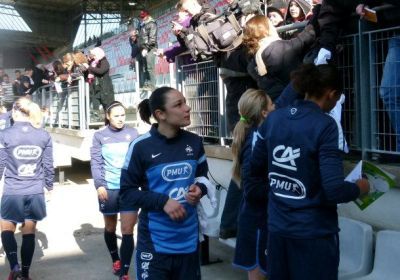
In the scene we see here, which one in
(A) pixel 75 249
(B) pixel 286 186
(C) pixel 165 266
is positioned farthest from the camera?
(A) pixel 75 249

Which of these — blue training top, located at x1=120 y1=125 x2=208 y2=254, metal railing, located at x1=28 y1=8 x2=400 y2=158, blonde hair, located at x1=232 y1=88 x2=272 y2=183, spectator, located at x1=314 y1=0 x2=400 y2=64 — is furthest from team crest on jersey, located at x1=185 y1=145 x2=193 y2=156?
metal railing, located at x1=28 y1=8 x2=400 y2=158

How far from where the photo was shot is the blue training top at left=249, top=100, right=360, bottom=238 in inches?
104

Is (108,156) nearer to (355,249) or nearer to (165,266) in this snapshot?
(165,266)

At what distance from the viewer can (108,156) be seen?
18.9ft

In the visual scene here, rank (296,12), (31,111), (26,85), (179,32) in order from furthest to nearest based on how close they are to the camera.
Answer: (26,85), (179,32), (31,111), (296,12)

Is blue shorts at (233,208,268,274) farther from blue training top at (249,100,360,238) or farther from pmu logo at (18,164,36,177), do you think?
pmu logo at (18,164,36,177)

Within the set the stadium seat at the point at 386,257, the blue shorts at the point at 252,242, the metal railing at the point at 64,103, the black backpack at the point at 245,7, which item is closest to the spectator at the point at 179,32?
the black backpack at the point at 245,7

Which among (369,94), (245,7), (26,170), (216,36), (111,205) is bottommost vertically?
(111,205)

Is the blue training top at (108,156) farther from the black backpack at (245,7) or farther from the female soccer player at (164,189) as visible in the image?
the female soccer player at (164,189)

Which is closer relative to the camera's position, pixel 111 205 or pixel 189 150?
pixel 189 150

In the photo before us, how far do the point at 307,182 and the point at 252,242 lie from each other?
4.48ft

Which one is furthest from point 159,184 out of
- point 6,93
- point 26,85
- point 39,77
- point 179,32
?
point 6,93

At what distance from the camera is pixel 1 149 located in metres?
5.55

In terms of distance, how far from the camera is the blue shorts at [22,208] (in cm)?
547
